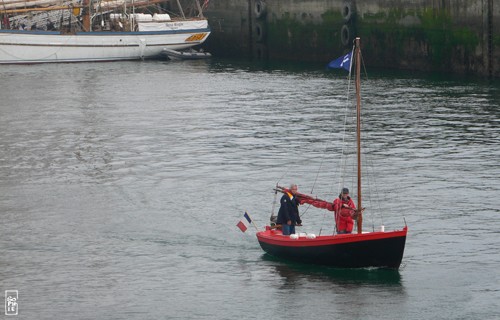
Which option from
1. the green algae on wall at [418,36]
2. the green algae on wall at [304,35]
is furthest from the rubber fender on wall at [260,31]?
the green algae on wall at [418,36]

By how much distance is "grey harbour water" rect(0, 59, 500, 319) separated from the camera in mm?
32062

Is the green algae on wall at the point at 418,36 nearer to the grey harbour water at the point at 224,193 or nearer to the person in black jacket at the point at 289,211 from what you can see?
the grey harbour water at the point at 224,193

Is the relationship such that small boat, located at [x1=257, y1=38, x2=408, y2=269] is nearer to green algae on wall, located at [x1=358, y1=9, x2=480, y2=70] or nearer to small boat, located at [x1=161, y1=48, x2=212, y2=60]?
green algae on wall, located at [x1=358, y1=9, x2=480, y2=70]

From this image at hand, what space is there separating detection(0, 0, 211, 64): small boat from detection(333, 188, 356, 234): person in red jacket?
6421 centimetres

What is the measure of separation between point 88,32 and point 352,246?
66115 mm

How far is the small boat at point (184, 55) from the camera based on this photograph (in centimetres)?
9738

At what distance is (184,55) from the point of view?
97.4 m

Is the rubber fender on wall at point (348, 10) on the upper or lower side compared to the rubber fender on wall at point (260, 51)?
upper

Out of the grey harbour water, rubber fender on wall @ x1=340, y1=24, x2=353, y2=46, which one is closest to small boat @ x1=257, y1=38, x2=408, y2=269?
the grey harbour water

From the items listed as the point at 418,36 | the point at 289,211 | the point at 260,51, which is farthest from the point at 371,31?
the point at 289,211

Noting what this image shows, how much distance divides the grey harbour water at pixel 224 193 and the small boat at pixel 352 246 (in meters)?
0.43

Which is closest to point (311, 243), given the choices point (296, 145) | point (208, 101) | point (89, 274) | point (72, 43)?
point (89, 274)

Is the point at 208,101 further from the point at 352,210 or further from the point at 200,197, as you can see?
the point at 352,210

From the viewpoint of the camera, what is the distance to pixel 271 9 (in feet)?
300
